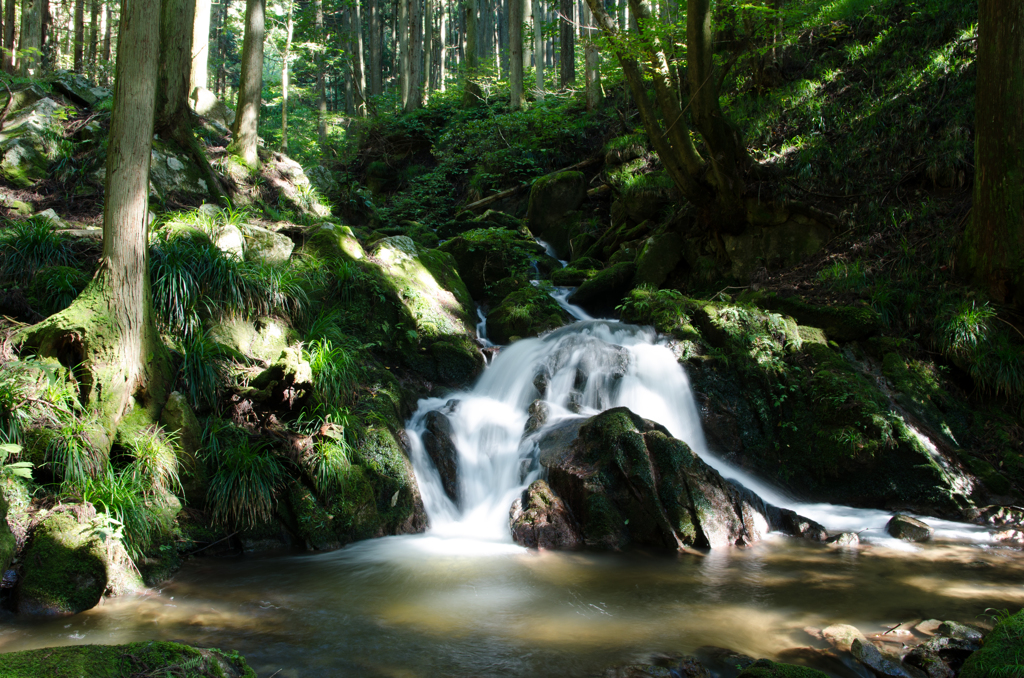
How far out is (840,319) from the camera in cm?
822

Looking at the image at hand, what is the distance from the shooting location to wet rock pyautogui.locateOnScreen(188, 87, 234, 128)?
12.0 metres

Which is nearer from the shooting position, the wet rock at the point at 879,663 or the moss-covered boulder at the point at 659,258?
the wet rock at the point at 879,663

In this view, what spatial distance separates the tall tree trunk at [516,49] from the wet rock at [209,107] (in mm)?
9201

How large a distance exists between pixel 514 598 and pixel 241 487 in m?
2.69

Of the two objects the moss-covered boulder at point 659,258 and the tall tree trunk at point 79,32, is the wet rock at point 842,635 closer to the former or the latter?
the moss-covered boulder at point 659,258

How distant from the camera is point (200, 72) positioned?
12773mm

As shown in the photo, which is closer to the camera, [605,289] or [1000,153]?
[1000,153]

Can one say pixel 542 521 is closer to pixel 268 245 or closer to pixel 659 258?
pixel 268 245

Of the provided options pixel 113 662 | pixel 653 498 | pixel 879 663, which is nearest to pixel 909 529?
pixel 653 498

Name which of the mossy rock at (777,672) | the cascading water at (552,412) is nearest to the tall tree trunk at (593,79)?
the cascading water at (552,412)

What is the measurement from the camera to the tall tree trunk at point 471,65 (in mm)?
21641

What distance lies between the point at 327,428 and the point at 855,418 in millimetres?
6003

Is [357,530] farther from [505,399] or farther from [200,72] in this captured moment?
[200,72]

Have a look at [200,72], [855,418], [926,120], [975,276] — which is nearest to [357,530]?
[855,418]
